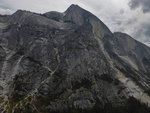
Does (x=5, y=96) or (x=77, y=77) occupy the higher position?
(x=77, y=77)

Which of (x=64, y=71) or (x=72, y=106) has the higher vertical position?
(x=64, y=71)

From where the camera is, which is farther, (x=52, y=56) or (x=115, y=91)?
(x=52, y=56)

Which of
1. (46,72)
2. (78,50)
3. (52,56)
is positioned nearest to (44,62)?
(52,56)

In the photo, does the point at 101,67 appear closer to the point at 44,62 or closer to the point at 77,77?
the point at 77,77

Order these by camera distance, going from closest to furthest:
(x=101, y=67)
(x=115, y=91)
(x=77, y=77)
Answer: (x=115, y=91) → (x=77, y=77) → (x=101, y=67)

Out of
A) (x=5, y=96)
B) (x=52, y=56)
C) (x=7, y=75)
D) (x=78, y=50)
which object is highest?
(x=78, y=50)

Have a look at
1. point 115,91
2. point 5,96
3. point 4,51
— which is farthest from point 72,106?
point 4,51

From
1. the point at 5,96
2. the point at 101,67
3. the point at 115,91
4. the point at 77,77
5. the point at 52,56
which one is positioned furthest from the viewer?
the point at 52,56

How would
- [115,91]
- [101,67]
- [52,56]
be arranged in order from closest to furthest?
[115,91]
[101,67]
[52,56]

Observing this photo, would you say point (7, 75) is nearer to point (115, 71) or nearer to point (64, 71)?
point (64, 71)
